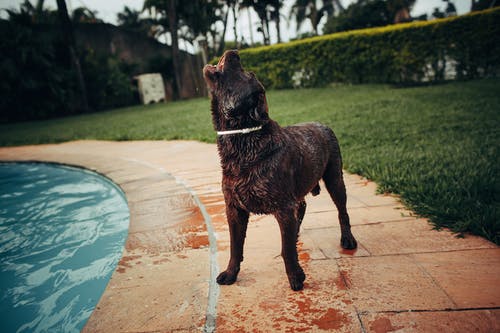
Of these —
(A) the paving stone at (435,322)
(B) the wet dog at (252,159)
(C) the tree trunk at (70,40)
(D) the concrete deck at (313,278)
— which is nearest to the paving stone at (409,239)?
(D) the concrete deck at (313,278)

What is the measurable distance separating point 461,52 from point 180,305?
642 inches

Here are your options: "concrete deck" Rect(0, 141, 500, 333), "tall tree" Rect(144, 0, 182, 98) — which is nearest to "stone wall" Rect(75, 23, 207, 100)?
"tall tree" Rect(144, 0, 182, 98)

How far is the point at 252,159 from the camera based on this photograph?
1655 millimetres

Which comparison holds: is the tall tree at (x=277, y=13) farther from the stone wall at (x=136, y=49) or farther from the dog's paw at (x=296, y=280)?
the dog's paw at (x=296, y=280)

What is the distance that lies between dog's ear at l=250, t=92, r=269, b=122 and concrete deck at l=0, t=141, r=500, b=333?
1050 mm

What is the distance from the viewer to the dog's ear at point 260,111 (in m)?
1.61

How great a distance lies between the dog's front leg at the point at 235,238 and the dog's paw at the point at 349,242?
0.83 meters

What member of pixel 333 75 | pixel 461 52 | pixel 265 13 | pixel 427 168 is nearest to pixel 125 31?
pixel 265 13

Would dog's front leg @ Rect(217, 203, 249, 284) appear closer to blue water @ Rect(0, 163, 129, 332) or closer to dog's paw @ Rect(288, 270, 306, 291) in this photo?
dog's paw @ Rect(288, 270, 306, 291)

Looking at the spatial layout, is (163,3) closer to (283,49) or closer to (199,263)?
(283,49)

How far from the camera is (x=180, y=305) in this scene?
5.71 ft

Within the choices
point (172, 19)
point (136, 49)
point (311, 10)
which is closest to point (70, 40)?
point (172, 19)

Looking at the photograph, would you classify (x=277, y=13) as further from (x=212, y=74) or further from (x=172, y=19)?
(x=212, y=74)

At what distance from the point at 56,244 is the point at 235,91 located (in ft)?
10.9
